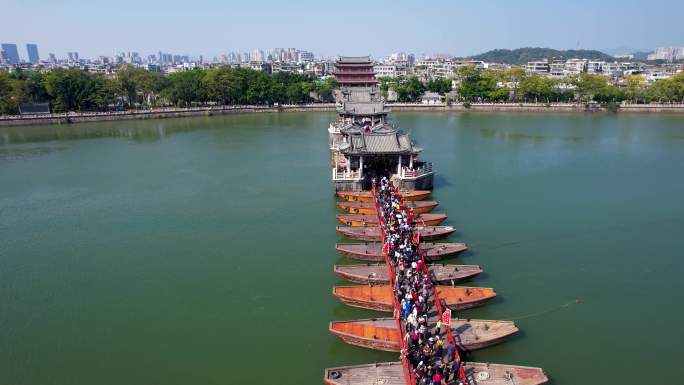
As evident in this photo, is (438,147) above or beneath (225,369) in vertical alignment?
above

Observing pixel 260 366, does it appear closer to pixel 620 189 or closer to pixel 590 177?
pixel 620 189

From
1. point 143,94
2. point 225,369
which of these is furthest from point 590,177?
point 143,94

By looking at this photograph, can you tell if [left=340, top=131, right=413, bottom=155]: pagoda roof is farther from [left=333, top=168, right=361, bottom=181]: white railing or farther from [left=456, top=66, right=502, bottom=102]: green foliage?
[left=456, top=66, right=502, bottom=102]: green foliage

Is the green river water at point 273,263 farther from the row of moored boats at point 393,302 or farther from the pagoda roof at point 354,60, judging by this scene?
the pagoda roof at point 354,60

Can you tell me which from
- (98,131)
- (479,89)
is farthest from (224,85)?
(479,89)

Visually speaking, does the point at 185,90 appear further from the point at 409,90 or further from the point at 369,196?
the point at 369,196
